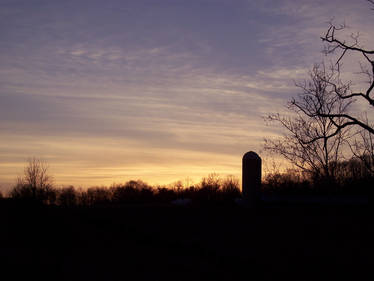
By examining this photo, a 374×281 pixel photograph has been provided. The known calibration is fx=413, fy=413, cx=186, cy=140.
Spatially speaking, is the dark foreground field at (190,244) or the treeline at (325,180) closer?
the dark foreground field at (190,244)

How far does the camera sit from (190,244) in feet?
33.7

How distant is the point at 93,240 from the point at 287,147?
17.5 meters

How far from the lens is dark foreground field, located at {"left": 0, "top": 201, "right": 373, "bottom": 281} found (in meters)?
7.76

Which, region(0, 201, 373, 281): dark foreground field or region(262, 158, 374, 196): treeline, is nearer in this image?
region(0, 201, 373, 281): dark foreground field

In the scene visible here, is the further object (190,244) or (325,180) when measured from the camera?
(325,180)

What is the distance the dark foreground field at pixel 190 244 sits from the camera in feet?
25.4

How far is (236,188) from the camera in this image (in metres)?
22.1

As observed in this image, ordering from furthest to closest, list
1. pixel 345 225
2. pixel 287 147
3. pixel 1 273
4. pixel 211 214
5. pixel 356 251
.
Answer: pixel 287 147 → pixel 211 214 → pixel 345 225 → pixel 356 251 → pixel 1 273

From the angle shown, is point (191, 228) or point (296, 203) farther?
point (296, 203)

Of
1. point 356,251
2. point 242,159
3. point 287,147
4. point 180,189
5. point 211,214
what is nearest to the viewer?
point 356,251

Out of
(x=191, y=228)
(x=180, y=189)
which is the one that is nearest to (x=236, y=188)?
(x=180, y=189)

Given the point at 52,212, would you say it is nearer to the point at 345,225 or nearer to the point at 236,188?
the point at 345,225

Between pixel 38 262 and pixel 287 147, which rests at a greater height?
pixel 287 147

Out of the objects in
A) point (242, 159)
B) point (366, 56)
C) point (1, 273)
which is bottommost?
point (1, 273)
